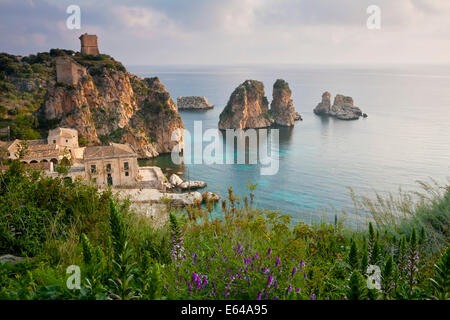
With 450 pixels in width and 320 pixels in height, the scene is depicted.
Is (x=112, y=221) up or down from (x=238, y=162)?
up

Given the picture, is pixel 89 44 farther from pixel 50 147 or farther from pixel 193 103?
pixel 193 103

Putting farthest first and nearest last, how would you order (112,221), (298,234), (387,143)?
(387,143) → (298,234) → (112,221)

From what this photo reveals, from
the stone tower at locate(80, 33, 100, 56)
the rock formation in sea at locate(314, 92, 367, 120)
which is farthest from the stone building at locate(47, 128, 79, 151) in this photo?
the rock formation in sea at locate(314, 92, 367, 120)

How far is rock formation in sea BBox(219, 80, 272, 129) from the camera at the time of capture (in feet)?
273

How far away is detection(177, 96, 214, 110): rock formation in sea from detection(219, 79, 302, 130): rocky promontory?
1017 inches

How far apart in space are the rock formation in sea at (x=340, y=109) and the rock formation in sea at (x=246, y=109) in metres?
19.4

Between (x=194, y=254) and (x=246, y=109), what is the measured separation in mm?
84931

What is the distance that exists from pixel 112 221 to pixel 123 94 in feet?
209

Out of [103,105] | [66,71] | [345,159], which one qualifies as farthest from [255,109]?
[66,71]

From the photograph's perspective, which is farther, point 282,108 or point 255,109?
point 282,108

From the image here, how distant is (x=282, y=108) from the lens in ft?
298
